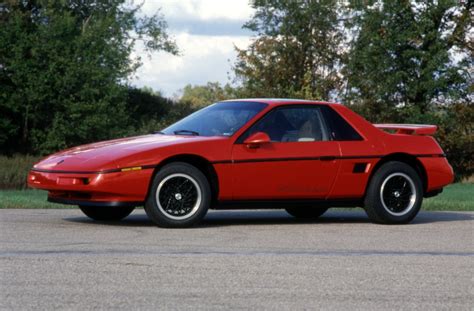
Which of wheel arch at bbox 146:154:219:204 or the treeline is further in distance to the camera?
the treeline

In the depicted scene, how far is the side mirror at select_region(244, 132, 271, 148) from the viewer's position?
1170cm

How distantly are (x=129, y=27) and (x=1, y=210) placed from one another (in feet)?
175

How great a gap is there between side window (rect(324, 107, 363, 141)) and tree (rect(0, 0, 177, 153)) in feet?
132

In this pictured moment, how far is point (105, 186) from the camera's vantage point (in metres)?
11.1

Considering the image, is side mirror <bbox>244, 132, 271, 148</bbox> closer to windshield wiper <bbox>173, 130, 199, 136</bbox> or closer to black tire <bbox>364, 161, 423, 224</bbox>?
windshield wiper <bbox>173, 130, 199, 136</bbox>

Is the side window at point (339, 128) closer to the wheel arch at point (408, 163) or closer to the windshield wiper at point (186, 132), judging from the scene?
the wheel arch at point (408, 163)

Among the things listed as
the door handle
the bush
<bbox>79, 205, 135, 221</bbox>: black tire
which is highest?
the door handle

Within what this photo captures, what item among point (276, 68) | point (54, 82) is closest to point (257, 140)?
point (54, 82)

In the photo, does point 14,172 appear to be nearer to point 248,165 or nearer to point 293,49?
point 248,165

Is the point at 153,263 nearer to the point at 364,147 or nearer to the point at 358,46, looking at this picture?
the point at 364,147

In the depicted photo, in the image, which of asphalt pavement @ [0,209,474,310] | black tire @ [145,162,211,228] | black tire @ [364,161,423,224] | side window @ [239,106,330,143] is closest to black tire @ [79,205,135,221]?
asphalt pavement @ [0,209,474,310]

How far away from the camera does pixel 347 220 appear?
13.1 m

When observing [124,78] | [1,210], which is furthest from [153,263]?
[124,78]

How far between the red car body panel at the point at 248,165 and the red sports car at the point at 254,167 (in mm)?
11
